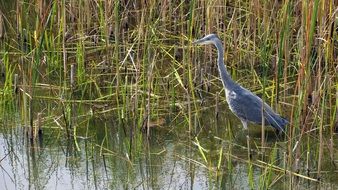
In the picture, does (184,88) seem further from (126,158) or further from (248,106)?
(126,158)

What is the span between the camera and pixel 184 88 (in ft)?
16.3

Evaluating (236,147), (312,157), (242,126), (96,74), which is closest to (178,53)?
(96,74)

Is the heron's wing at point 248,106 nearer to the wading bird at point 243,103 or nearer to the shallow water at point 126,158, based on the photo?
the wading bird at point 243,103

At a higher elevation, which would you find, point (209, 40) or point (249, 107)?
point (209, 40)

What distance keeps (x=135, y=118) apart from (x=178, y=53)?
1.38 m

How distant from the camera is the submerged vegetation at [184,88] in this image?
4.05m

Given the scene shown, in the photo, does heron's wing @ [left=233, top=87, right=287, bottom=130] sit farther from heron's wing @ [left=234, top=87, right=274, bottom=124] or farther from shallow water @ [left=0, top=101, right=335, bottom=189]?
shallow water @ [left=0, top=101, right=335, bottom=189]

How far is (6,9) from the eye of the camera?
6992 millimetres

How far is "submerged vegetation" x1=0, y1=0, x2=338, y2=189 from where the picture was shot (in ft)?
13.3

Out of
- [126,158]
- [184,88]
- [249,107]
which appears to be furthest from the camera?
[184,88]

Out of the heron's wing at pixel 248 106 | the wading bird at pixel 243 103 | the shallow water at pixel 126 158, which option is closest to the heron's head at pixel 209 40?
the wading bird at pixel 243 103

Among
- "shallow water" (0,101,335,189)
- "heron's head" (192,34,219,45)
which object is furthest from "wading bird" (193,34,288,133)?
"shallow water" (0,101,335,189)

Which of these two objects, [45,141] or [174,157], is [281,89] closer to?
[174,157]

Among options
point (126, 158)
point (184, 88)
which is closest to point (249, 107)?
point (184, 88)
